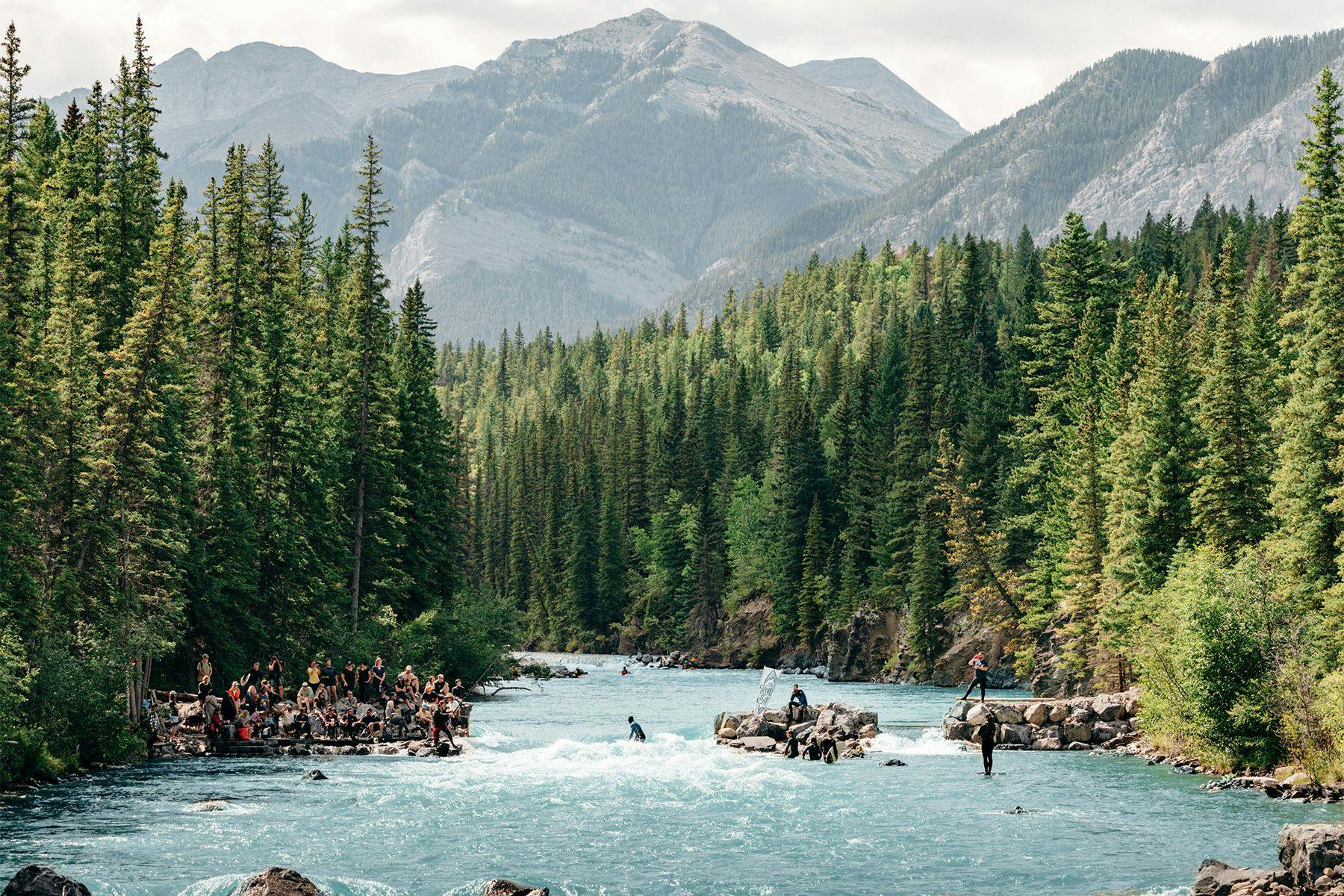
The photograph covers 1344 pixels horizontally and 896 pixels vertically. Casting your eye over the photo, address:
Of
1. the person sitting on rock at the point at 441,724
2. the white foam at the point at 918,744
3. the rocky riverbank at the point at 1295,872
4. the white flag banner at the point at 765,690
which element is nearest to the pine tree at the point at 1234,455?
the white foam at the point at 918,744

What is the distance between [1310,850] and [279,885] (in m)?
19.5

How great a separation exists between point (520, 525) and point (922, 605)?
245ft

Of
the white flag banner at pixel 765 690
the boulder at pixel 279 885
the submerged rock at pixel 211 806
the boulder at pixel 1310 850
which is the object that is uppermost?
the white flag banner at pixel 765 690

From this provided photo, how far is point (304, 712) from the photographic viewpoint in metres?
51.4

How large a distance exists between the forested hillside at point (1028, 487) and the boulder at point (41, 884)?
1206 inches

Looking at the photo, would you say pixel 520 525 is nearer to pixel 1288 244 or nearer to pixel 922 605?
pixel 922 605

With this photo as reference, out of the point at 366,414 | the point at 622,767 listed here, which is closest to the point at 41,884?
the point at 622,767

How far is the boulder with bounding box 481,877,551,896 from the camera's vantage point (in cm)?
2650

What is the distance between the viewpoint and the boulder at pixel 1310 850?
84.9 ft

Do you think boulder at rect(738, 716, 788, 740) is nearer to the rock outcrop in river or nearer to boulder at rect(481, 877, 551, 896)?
the rock outcrop in river

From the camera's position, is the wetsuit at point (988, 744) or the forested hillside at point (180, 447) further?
the wetsuit at point (988, 744)

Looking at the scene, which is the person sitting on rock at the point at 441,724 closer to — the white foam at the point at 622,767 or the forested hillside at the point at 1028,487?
the white foam at the point at 622,767

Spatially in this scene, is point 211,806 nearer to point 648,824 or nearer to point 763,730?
point 648,824

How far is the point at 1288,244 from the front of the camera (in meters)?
134
